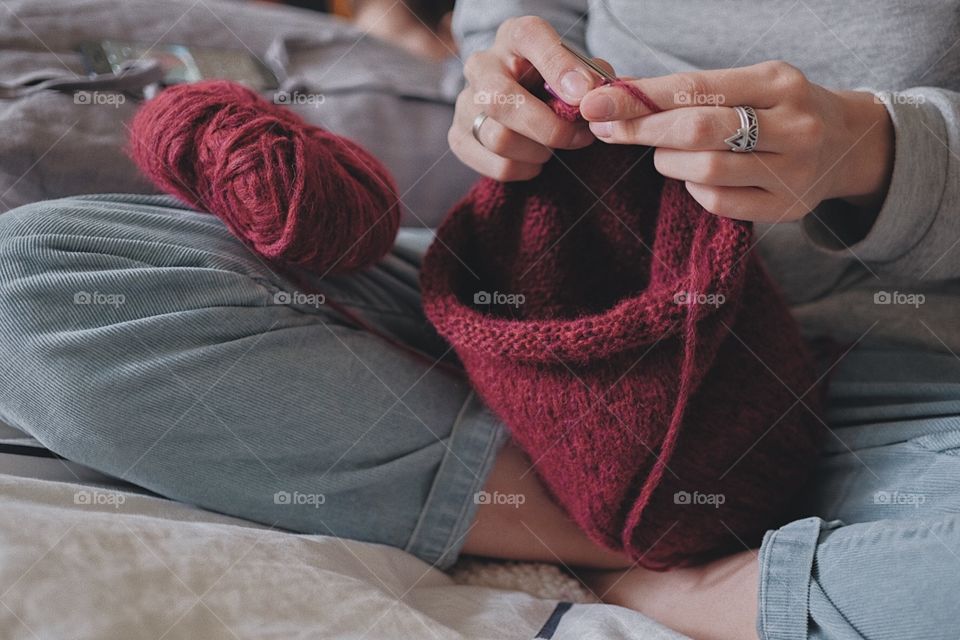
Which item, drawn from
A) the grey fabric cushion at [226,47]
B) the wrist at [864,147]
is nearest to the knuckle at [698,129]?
the wrist at [864,147]

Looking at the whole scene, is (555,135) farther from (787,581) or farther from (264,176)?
(787,581)

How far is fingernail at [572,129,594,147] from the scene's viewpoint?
0.53m

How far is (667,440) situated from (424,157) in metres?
0.43

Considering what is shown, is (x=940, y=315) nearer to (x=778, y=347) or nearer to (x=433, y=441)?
(x=778, y=347)

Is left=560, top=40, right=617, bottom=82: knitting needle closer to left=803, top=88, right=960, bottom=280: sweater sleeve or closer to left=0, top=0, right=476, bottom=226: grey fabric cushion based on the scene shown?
left=803, top=88, right=960, bottom=280: sweater sleeve

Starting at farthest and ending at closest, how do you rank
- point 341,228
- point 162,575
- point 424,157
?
point 424,157
point 341,228
point 162,575

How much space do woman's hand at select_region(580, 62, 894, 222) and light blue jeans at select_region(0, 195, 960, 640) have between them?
0.20 m

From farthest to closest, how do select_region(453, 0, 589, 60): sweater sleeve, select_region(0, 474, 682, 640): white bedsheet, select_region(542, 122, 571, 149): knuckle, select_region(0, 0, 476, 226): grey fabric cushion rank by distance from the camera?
select_region(453, 0, 589, 60): sweater sleeve < select_region(0, 0, 476, 226): grey fabric cushion < select_region(542, 122, 571, 149): knuckle < select_region(0, 474, 682, 640): white bedsheet

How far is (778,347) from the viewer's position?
1.86 ft

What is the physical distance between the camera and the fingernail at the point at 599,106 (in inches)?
18.5

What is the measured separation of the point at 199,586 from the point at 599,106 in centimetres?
37

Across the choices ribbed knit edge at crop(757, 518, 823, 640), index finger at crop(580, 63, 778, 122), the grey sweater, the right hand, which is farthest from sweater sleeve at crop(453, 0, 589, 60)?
ribbed knit edge at crop(757, 518, 823, 640)

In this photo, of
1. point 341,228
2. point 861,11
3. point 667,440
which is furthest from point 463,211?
point 861,11

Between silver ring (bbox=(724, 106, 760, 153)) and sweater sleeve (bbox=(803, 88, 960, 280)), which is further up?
silver ring (bbox=(724, 106, 760, 153))
